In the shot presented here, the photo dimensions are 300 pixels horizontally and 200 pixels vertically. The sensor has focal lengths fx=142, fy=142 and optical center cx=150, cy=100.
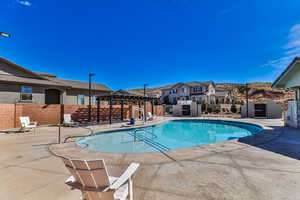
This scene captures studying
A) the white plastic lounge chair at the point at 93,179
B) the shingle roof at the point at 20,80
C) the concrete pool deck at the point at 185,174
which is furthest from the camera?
the shingle roof at the point at 20,80

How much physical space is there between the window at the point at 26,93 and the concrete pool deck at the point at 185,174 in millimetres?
10523

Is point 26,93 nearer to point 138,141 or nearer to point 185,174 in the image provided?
point 138,141

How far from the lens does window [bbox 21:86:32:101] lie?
42.9 feet

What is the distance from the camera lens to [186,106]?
73.7 ft

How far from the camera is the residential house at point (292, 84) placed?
904cm

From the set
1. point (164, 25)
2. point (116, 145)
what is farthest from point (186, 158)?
point (164, 25)

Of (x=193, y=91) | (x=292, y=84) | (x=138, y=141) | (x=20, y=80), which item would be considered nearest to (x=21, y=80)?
(x=20, y=80)

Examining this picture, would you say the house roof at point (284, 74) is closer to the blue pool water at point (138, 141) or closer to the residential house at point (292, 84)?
the residential house at point (292, 84)

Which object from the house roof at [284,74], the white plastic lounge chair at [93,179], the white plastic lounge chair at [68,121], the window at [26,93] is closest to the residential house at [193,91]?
the house roof at [284,74]

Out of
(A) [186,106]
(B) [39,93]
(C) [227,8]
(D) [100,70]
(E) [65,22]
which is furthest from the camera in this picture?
(D) [100,70]

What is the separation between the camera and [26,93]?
524 inches

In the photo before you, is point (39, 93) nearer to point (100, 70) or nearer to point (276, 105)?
point (100, 70)

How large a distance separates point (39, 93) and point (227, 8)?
60.9ft

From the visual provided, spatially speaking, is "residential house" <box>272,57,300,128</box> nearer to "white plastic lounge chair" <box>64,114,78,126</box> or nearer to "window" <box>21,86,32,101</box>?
"white plastic lounge chair" <box>64,114,78,126</box>
